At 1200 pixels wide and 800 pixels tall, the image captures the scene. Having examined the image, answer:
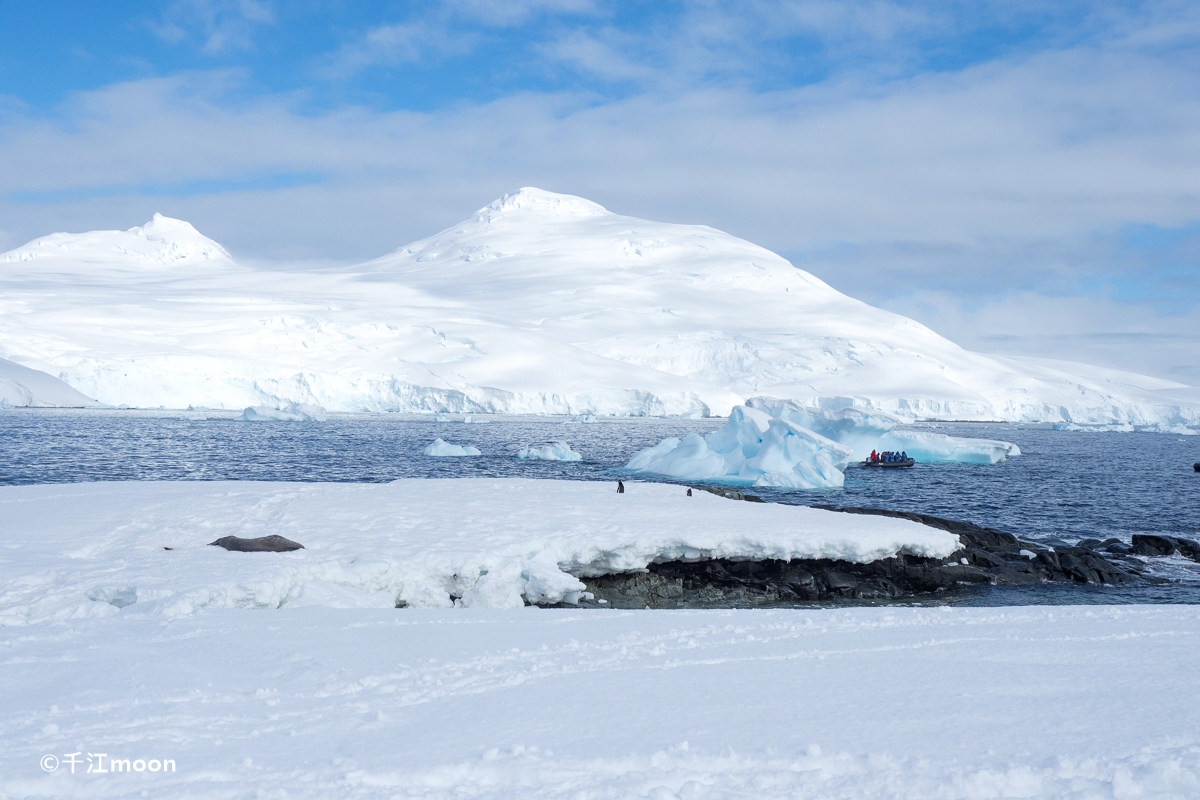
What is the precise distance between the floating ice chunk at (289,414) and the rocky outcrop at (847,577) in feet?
218

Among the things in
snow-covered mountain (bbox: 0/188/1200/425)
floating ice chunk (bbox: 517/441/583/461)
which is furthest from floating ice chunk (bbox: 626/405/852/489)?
snow-covered mountain (bbox: 0/188/1200/425)

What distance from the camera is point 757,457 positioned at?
3494 cm

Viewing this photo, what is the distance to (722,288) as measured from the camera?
527ft

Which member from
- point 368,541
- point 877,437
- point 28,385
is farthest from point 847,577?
point 877,437

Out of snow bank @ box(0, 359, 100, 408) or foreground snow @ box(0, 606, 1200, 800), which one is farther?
snow bank @ box(0, 359, 100, 408)

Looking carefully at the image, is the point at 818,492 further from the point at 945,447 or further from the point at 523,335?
the point at 523,335

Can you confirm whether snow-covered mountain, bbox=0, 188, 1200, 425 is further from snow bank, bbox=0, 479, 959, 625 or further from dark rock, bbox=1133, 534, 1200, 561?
snow bank, bbox=0, 479, 959, 625

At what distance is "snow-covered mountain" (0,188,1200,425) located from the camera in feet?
299

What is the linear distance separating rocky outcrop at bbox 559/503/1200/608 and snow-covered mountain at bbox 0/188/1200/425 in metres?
63.6

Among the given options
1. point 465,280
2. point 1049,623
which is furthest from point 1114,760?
point 465,280

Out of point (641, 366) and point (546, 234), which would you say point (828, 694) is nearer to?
point (641, 366)

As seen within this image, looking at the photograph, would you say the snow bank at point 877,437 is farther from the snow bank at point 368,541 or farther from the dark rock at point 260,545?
the dark rock at point 260,545

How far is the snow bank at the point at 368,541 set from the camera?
9.63 metres

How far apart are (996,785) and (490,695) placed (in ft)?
11.0
